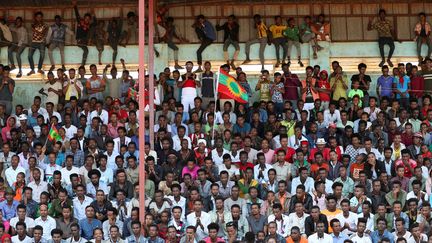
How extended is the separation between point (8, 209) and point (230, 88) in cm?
494

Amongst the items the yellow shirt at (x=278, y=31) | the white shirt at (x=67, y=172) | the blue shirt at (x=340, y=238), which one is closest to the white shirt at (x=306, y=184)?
the blue shirt at (x=340, y=238)

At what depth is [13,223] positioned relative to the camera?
2002 cm

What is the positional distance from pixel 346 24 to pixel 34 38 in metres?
6.74

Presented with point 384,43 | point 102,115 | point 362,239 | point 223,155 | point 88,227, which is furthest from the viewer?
point 384,43

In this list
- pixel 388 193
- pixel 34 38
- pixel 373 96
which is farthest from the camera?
pixel 34 38

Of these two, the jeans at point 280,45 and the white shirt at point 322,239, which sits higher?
the jeans at point 280,45

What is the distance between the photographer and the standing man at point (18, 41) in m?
26.5

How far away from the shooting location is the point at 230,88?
76.1 ft

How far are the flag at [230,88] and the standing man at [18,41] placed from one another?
17.6ft

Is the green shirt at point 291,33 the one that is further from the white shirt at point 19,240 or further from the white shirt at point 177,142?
the white shirt at point 19,240

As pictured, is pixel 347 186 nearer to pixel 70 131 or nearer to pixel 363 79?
pixel 363 79

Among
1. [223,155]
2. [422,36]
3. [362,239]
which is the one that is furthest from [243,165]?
[422,36]

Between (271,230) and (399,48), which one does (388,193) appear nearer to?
(271,230)

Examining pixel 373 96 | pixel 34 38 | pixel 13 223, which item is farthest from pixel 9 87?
Result: pixel 373 96
